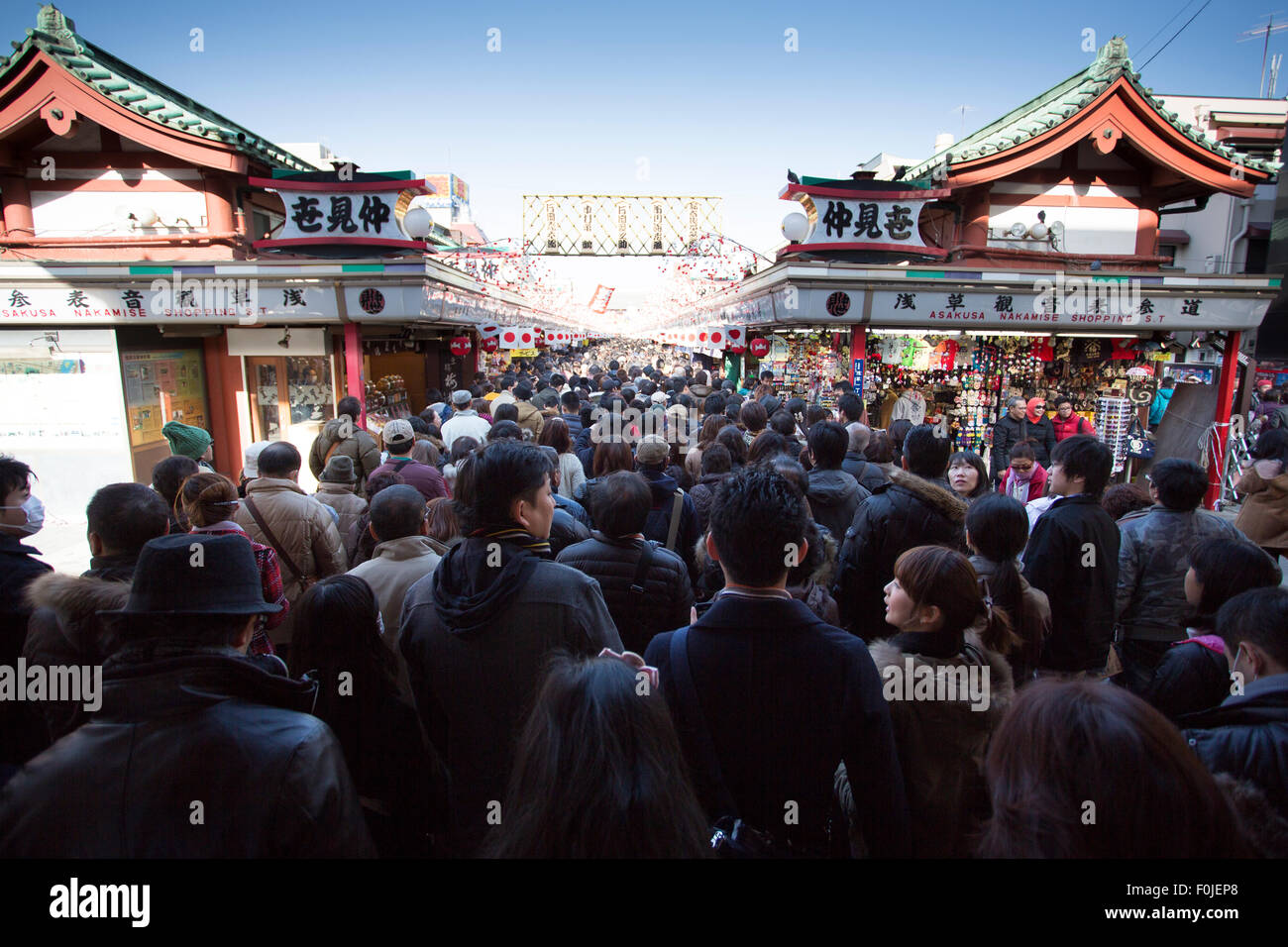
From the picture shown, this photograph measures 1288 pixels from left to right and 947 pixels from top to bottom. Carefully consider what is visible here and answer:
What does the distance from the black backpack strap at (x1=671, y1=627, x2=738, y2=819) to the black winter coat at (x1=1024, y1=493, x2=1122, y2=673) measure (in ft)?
9.19

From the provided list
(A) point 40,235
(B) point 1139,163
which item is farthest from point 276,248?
(B) point 1139,163

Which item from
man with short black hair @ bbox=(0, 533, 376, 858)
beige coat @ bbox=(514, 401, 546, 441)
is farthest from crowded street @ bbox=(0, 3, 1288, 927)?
beige coat @ bbox=(514, 401, 546, 441)

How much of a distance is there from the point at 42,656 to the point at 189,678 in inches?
61.1

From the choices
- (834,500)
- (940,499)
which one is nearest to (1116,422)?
(834,500)

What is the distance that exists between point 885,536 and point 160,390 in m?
10.7

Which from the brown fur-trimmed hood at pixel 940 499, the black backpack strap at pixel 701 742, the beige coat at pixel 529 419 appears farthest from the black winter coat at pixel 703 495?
the beige coat at pixel 529 419

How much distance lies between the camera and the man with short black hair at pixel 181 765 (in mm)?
1479

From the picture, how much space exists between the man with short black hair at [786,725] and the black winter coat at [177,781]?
97 cm

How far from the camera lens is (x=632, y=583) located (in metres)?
3.38

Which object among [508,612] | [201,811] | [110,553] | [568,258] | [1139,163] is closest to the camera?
[201,811]

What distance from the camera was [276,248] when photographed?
9297 mm

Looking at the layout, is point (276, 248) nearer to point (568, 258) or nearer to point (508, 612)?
point (508, 612)

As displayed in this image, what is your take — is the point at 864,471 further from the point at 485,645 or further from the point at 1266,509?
the point at 485,645

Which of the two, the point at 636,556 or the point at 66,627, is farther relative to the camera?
the point at 636,556
